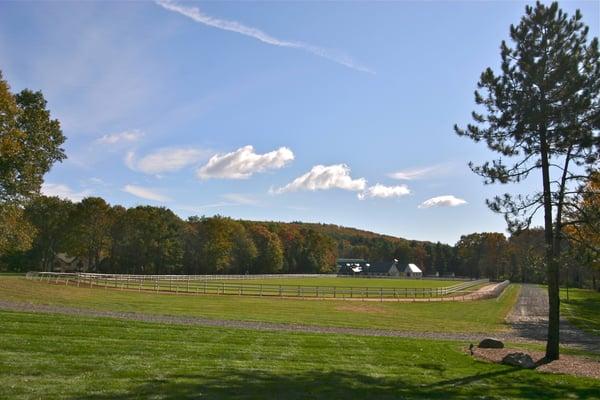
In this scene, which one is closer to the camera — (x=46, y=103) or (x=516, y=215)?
(x=516, y=215)

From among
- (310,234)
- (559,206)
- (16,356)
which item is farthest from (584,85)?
(310,234)

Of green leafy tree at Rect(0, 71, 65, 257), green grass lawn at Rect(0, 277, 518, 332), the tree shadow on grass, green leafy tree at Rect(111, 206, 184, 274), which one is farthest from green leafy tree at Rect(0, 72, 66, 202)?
green leafy tree at Rect(111, 206, 184, 274)

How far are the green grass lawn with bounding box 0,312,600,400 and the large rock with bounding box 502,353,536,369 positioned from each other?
0.54 meters

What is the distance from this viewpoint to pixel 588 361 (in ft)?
51.4

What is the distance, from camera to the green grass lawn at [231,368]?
9031 mm

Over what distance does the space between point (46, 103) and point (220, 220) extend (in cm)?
6540

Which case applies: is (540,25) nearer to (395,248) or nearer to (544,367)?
(544,367)

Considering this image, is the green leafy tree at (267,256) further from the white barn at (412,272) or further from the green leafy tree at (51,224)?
the white barn at (412,272)

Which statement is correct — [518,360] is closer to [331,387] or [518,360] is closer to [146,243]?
[331,387]

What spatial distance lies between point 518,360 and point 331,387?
676cm

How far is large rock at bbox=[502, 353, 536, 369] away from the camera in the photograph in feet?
45.5

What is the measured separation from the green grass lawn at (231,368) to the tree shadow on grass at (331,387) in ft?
0.07

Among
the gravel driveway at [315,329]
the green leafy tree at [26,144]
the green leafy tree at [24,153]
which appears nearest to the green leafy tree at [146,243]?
the green leafy tree at [24,153]

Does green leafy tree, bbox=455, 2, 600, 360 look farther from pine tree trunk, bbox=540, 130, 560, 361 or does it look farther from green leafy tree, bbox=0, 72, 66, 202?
green leafy tree, bbox=0, 72, 66, 202
